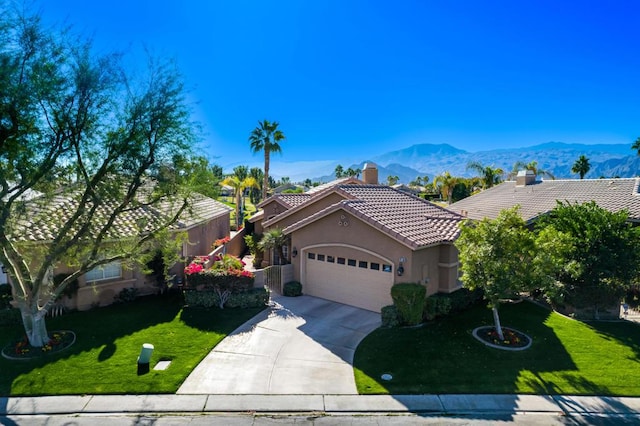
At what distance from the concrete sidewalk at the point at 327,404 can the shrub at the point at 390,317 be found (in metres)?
4.37

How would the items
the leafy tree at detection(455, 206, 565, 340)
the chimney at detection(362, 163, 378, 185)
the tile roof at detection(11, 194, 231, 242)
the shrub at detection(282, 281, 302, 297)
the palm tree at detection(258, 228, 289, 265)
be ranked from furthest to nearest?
the chimney at detection(362, 163, 378, 185)
the palm tree at detection(258, 228, 289, 265)
the shrub at detection(282, 281, 302, 297)
the tile roof at detection(11, 194, 231, 242)
the leafy tree at detection(455, 206, 565, 340)

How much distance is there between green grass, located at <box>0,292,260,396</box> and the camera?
10023 millimetres

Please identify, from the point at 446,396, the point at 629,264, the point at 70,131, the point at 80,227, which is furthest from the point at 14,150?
the point at 629,264

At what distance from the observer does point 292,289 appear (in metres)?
17.8

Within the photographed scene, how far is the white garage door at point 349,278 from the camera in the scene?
15344 millimetres

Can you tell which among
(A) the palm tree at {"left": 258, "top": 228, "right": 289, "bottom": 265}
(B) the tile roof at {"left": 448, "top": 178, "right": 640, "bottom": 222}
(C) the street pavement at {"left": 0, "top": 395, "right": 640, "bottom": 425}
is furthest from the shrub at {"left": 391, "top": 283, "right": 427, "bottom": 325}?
(B) the tile roof at {"left": 448, "top": 178, "right": 640, "bottom": 222}

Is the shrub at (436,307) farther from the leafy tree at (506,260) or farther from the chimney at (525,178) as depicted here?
the chimney at (525,178)

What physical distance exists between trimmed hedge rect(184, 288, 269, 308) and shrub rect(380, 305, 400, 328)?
543 cm

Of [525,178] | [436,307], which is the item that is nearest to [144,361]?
[436,307]

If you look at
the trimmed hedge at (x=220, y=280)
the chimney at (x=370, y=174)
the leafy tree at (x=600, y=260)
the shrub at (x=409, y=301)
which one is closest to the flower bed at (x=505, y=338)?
the shrub at (x=409, y=301)

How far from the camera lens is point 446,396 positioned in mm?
9578

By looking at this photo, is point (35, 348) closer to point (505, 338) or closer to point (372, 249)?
point (372, 249)

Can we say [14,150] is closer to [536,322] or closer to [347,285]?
[347,285]

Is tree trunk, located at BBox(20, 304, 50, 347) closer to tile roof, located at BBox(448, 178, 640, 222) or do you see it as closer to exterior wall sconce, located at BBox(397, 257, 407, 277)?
exterior wall sconce, located at BBox(397, 257, 407, 277)
